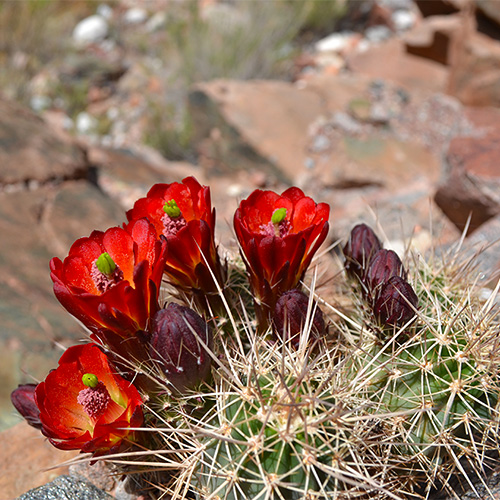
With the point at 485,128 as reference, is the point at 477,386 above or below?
above

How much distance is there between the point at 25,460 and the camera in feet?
5.78

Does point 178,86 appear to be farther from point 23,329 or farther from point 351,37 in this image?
point 23,329

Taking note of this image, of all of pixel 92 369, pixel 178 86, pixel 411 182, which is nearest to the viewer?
pixel 92 369

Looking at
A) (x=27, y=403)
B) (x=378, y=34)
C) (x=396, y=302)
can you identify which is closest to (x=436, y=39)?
(x=378, y=34)

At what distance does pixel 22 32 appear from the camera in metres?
7.55

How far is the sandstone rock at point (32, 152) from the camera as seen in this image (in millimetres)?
3699

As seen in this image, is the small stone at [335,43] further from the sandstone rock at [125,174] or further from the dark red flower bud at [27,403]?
the dark red flower bud at [27,403]

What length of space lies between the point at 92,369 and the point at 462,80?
590 cm

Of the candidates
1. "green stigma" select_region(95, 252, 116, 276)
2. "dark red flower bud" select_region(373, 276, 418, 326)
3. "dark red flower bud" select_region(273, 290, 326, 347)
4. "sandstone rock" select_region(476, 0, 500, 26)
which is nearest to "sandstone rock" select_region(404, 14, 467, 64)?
"sandstone rock" select_region(476, 0, 500, 26)

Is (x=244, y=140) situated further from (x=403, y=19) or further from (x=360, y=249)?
(x=403, y=19)

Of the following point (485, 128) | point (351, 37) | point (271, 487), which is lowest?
point (351, 37)

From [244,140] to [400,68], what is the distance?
2.87 meters

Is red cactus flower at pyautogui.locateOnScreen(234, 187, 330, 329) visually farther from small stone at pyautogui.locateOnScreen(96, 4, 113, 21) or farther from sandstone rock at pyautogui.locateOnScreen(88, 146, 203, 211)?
small stone at pyautogui.locateOnScreen(96, 4, 113, 21)

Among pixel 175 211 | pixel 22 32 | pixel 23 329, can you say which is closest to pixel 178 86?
pixel 22 32
